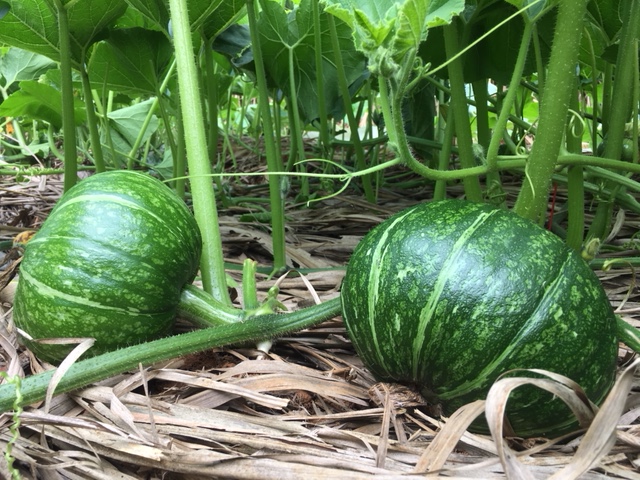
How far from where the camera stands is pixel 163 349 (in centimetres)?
106

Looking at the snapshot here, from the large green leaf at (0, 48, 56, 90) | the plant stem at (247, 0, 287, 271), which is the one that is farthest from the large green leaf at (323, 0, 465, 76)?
the large green leaf at (0, 48, 56, 90)

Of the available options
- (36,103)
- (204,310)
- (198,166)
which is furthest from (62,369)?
(36,103)

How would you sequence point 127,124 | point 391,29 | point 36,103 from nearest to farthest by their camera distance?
point 391,29
point 36,103
point 127,124

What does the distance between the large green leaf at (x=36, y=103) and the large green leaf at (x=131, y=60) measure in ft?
0.56

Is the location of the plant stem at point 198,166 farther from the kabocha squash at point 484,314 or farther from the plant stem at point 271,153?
the kabocha squash at point 484,314

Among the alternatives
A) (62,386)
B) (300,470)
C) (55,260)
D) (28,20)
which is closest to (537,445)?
(300,470)

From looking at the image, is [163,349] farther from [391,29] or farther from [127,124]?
[127,124]

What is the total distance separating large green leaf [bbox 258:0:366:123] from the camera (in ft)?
6.54

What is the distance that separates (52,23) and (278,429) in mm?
1462

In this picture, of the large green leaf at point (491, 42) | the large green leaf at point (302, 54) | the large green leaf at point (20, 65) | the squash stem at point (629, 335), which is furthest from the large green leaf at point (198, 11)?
the large green leaf at point (20, 65)

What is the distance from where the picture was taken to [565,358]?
918 millimetres

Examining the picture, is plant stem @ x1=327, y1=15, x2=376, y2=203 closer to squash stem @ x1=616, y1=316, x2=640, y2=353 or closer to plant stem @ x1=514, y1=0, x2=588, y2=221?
plant stem @ x1=514, y1=0, x2=588, y2=221

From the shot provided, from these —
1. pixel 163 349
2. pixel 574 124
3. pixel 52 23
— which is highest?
pixel 52 23

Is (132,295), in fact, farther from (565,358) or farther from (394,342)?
(565,358)
